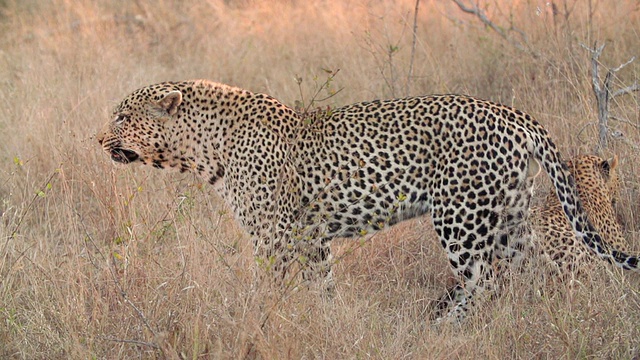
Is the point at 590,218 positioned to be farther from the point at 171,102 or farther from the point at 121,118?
the point at 121,118

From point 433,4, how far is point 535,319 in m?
6.81

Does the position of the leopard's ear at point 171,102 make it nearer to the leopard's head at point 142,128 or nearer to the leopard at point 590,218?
the leopard's head at point 142,128

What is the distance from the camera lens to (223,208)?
7625 mm

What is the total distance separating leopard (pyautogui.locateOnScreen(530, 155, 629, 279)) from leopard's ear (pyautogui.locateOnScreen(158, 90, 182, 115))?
2.44 metres

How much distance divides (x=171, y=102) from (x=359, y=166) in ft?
4.34

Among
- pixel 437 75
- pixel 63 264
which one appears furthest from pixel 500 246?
pixel 437 75

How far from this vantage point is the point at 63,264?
6.30 meters

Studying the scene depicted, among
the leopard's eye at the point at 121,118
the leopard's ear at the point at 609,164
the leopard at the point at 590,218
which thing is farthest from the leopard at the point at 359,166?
the leopard's ear at the point at 609,164

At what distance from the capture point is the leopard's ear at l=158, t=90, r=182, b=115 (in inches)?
249

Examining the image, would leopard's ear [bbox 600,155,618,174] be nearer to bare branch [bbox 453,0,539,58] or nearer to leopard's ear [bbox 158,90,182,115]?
bare branch [bbox 453,0,539,58]

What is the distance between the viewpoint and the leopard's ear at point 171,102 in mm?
6312

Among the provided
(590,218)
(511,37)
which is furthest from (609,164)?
(511,37)

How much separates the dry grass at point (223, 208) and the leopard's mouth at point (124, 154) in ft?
0.98

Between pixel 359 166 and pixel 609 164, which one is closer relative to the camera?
pixel 359 166
